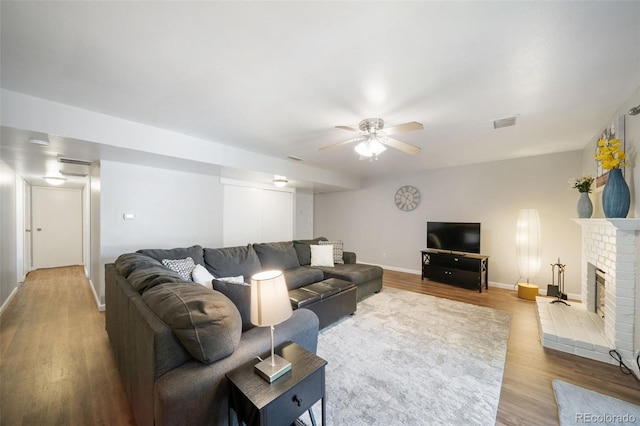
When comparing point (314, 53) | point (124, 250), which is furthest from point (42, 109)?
point (314, 53)

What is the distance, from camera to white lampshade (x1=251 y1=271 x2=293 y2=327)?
1229 mm

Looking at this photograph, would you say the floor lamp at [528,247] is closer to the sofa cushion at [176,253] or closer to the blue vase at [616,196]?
the blue vase at [616,196]

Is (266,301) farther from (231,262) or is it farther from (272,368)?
(231,262)

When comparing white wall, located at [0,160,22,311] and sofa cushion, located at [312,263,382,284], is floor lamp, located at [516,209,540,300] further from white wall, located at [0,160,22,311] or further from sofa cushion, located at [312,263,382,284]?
white wall, located at [0,160,22,311]

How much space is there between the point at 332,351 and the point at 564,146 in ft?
15.0

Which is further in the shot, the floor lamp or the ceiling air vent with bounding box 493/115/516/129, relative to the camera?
the floor lamp

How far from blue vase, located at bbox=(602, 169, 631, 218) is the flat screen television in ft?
7.52

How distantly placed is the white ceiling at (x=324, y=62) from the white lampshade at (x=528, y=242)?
1.52m

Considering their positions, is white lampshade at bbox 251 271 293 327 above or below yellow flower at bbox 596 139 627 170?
below

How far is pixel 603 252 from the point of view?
8.73ft

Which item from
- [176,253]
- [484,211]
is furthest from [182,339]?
[484,211]

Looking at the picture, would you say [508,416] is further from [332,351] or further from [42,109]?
[42,109]

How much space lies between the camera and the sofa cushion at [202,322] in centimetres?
114

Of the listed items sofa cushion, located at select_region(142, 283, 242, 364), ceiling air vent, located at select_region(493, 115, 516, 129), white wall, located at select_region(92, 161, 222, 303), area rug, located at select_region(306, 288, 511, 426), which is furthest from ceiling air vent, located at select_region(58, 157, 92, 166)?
ceiling air vent, located at select_region(493, 115, 516, 129)
